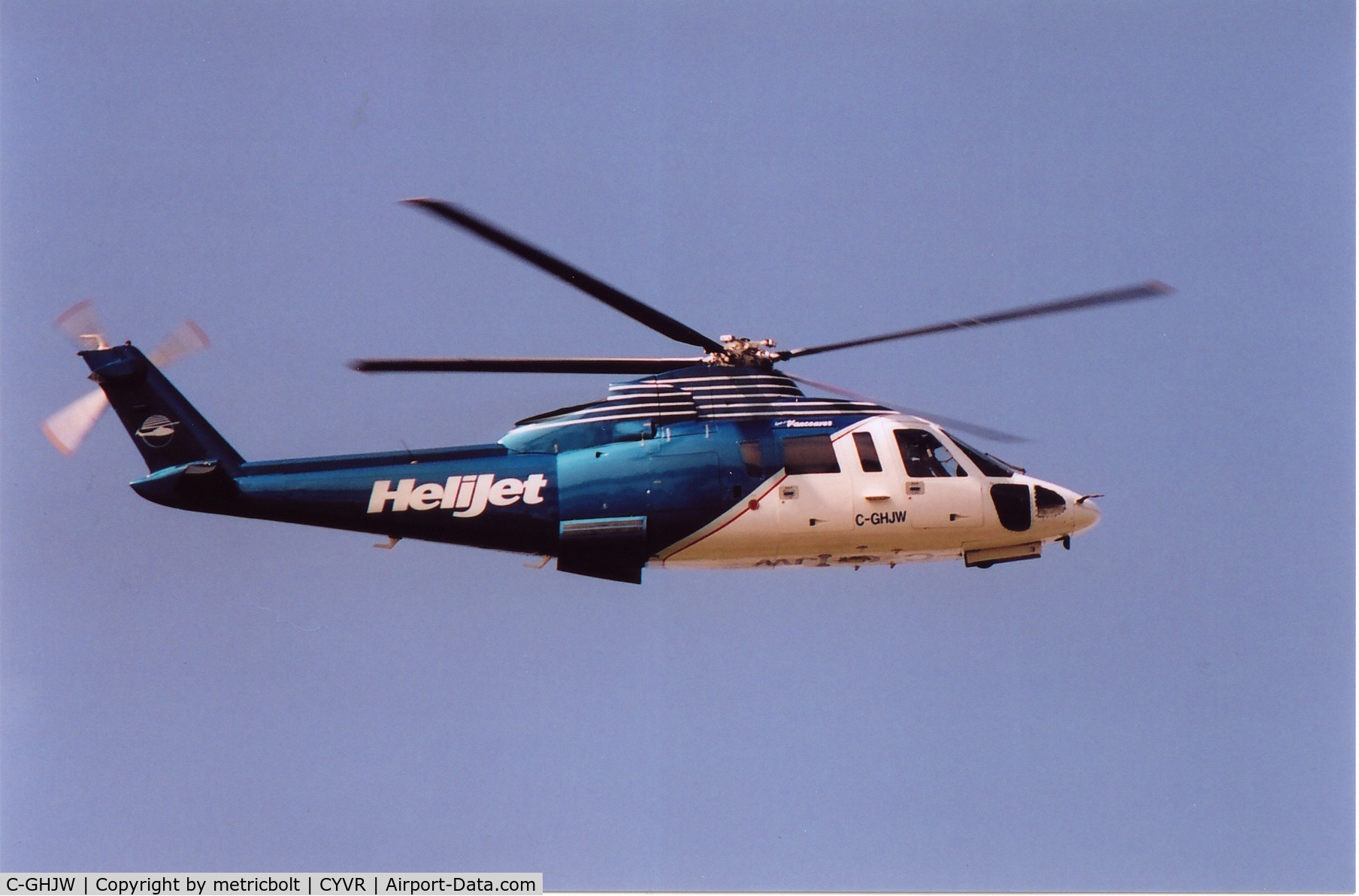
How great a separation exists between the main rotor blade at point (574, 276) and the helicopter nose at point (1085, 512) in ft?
15.9

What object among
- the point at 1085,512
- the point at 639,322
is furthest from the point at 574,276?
the point at 1085,512

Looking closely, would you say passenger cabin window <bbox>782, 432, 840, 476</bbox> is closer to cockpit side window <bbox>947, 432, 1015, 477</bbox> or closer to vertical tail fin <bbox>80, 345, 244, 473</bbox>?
cockpit side window <bbox>947, 432, 1015, 477</bbox>

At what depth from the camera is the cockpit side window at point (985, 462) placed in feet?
66.3

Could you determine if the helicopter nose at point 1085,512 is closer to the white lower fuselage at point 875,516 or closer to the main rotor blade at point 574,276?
the white lower fuselage at point 875,516

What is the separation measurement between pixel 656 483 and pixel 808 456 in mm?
1872

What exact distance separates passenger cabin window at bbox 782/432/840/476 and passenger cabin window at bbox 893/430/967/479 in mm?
893

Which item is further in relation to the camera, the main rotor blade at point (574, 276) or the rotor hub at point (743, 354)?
the rotor hub at point (743, 354)

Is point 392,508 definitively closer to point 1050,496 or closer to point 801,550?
point 801,550

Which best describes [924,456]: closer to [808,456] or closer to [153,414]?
[808,456]

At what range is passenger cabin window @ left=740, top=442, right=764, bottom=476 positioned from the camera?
19.4 meters

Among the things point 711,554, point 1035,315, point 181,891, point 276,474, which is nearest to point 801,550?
point 711,554

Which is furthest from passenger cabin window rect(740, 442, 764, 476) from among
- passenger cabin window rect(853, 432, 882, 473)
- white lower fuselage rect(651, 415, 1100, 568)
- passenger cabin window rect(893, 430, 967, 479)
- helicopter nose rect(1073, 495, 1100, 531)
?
helicopter nose rect(1073, 495, 1100, 531)

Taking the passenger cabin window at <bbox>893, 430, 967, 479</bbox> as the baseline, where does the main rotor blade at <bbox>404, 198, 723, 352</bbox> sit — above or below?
above

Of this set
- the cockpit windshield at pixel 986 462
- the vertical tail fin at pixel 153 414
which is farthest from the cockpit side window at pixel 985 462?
the vertical tail fin at pixel 153 414
